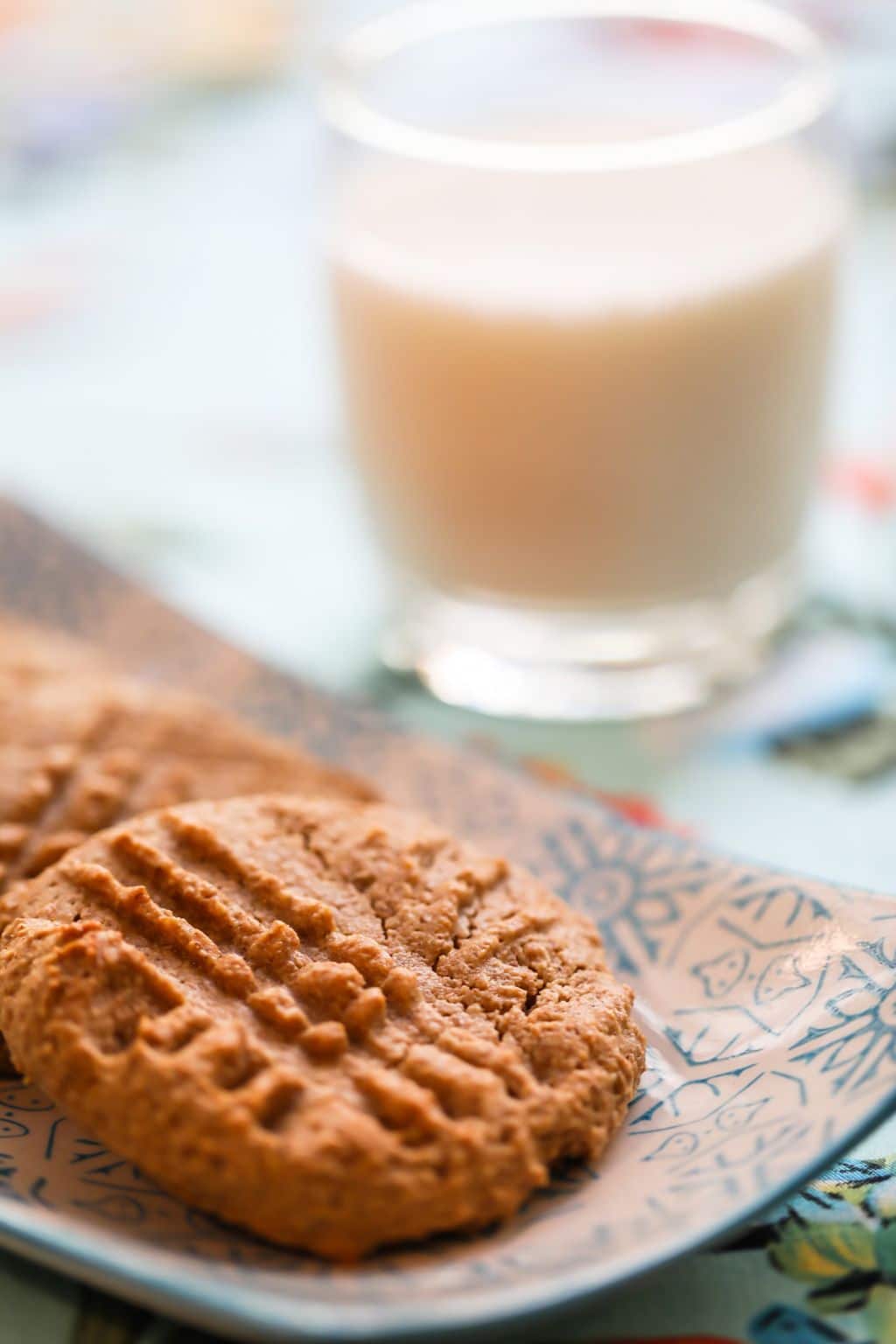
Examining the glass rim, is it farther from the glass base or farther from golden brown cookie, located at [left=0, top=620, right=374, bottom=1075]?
golden brown cookie, located at [left=0, top=620, right=374, bottom=1075]

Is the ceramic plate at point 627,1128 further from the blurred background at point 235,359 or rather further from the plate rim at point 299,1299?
the blurred background at point 235,359

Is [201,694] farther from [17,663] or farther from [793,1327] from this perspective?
[793,1327]

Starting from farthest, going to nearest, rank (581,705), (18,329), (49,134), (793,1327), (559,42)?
(49,134) → (18,329) → (559,42) → (581,705) → (793,1327)

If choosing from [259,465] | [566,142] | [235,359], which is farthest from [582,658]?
[235,359]

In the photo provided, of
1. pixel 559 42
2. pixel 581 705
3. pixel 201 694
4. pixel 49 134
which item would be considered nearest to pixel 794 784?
pixel 581 705

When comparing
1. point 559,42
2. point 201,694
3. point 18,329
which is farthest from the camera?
point 18,329

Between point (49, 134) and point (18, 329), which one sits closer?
point (18, 329)
